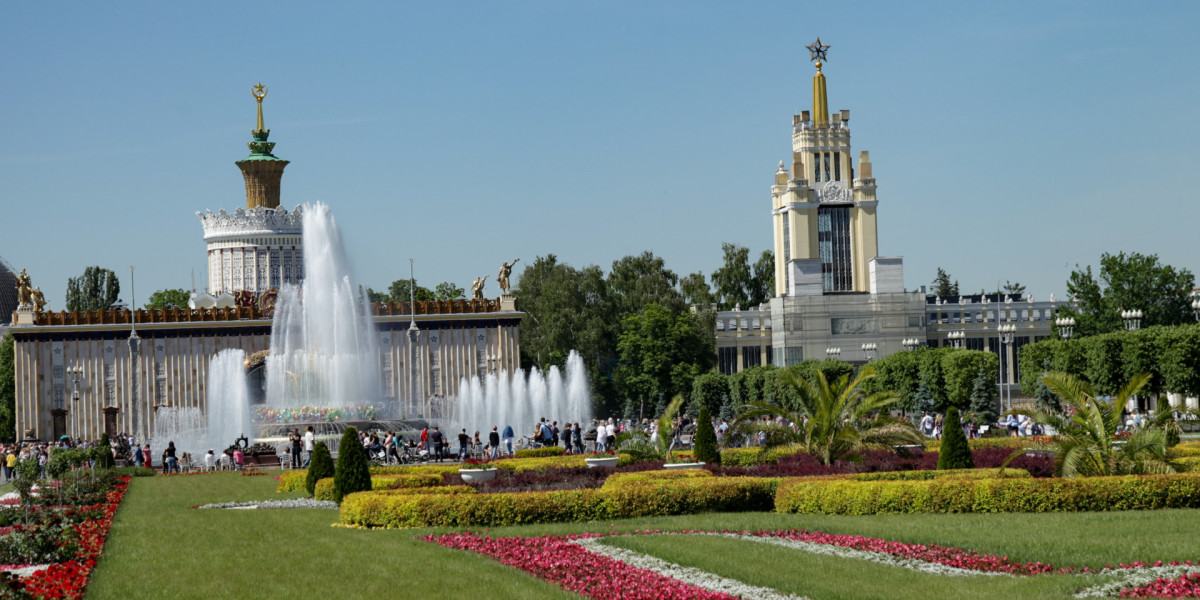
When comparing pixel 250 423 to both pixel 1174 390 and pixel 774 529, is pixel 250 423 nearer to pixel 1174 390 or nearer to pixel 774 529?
pixel 1174 390

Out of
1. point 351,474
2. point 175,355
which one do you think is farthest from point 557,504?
point 175,355

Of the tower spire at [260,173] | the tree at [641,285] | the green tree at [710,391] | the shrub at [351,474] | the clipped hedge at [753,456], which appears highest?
the tower spire at [260,173]

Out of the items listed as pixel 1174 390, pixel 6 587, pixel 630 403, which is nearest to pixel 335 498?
pixel 6 587

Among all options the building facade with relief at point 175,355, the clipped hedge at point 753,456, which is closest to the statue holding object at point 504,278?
the building facade with relief at point 175,355

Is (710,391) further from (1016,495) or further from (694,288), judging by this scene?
(1016,495)

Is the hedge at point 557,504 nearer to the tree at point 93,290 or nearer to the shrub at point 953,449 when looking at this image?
the shrub at point 953,449

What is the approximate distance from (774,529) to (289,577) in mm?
5779

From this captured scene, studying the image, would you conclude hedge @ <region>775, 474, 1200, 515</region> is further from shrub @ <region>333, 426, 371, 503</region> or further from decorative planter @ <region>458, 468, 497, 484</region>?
decorative planter @ <region>458, 468, 497, 484</region>

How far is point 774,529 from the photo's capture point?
16328mm

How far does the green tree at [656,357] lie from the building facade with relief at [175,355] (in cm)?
1026

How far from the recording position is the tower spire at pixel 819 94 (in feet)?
320

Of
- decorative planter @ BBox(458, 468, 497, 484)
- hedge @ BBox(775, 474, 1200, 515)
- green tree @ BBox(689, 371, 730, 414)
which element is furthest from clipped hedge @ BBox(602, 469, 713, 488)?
green tree @ BBox(689, 371, 730, 414)

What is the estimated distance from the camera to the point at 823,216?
9488 cm

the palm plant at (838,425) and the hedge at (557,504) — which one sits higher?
the palm plant at (838,425)
